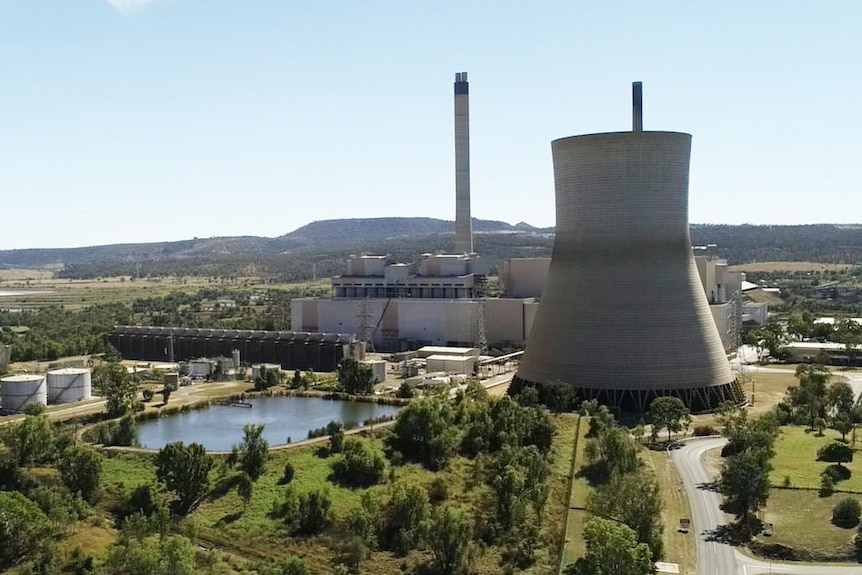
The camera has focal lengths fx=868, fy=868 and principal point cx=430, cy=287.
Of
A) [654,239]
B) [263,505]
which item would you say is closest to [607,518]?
[263,505]

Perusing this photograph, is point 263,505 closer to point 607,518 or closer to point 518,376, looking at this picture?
point 607,518

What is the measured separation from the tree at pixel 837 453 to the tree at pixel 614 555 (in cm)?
1211

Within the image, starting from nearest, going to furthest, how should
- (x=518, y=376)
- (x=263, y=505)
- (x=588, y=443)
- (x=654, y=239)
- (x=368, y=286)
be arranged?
1. (x=263, y=505)
2. (x=588, y=443)
3. (x=654, y=239)
4. (x=518, y=376)
5. (x=368, y=286)

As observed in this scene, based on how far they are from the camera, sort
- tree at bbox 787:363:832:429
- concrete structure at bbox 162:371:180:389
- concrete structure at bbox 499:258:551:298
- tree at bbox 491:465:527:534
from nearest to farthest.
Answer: tree at bbox 491:465:527:534, tree at bbox 787:363:832:429, concrete structure at bbox 162:371:180:389, concrete structure at bbox 499:258:551:298

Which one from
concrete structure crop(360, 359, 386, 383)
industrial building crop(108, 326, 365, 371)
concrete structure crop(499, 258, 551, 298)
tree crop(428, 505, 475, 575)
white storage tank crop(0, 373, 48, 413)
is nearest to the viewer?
tree crop(428, 505, 475, 575)

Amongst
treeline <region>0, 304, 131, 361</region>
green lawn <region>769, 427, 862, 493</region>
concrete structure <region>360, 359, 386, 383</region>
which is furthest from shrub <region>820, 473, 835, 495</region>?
treeline <region>0, 304, 131, 361</region>

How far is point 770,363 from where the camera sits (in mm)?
51750

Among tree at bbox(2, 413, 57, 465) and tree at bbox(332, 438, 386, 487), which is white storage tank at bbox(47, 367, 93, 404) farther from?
tree at bbox(332, 438, 386, 487)

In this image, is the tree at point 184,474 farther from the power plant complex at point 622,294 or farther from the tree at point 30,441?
the power plant complex at point 622,294

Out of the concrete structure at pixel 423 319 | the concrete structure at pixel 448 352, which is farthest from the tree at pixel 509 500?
the concrete structure at pixel 423 319

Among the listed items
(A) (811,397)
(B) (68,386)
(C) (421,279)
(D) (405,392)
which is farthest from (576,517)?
(C) (421,279)

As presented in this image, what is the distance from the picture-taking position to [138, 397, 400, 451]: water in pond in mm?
31500

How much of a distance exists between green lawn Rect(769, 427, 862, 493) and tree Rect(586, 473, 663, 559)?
543 centimetres

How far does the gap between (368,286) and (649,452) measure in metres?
33.5
